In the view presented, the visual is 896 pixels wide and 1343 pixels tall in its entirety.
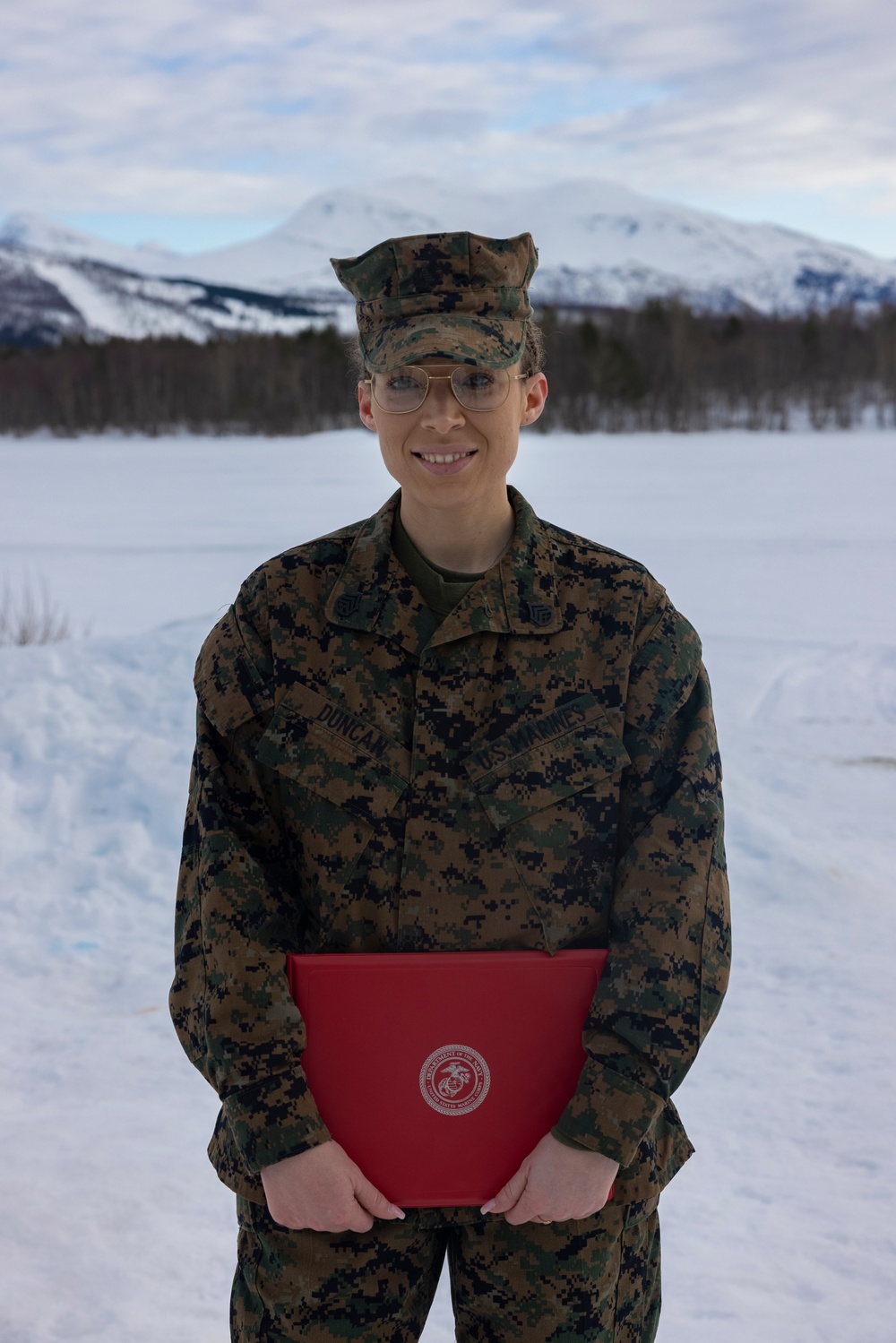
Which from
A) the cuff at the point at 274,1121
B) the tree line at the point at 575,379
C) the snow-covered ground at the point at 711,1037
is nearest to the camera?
the cuff at the point at 274,1121

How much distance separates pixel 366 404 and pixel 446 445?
183 mm

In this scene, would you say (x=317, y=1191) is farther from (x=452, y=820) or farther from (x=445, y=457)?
(x=445, y=457)

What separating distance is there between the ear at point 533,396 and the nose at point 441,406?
4.8 inches

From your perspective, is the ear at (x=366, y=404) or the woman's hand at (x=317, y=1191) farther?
the ear at (x=366, y=404)

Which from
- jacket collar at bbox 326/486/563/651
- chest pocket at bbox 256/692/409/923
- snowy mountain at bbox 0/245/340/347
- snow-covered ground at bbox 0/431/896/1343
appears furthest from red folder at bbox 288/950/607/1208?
snowy mountain at bbox 0/245/340/347

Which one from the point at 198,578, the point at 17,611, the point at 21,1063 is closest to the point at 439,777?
the point at 21,1063

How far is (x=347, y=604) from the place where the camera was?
1.31 metres

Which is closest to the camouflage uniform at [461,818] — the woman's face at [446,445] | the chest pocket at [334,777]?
the chest pocket at [334,777]

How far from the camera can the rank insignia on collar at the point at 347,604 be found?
51.6 inches

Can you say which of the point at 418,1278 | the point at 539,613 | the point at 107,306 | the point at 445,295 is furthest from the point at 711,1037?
the point at 107,306

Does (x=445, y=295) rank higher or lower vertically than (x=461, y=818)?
higher

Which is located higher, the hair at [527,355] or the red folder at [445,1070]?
the hair at [527,355]

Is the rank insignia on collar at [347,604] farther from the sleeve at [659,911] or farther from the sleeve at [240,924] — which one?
the sleeve at [659,911]

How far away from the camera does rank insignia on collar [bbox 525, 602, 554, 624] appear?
51.2 inches
